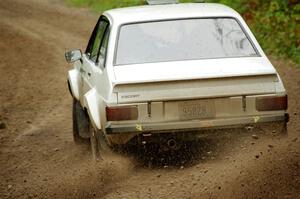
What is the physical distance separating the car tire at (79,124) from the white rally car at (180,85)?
4.71 ft

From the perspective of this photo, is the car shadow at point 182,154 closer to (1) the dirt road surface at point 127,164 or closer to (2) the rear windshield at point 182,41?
(1) the dirt road surface at point 127,164

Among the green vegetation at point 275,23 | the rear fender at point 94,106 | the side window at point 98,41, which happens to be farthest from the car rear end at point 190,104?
the green vegetation at point 275,23

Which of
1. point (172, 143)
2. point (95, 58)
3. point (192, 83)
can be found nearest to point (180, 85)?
point (192, 83)

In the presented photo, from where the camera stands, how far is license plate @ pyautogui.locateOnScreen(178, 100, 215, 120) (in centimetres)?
607

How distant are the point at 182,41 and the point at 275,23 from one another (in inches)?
375

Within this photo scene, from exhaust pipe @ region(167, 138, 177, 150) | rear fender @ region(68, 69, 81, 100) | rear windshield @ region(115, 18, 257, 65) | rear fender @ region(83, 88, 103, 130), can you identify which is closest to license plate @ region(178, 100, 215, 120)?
exhaust pipe @ region(167, 138, 177, 150)

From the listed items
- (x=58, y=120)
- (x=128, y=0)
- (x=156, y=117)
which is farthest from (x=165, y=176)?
(x=128, y=0)

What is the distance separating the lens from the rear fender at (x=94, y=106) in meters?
6.38

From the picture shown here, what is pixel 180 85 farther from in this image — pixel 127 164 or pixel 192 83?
pixel 127 164

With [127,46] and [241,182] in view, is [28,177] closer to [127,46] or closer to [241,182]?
[127,46]

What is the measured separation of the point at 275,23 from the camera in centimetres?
1578

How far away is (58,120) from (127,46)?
4.35m

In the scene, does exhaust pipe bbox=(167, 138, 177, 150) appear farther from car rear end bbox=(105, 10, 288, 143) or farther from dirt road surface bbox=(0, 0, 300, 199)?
dirt road surface bbox=(0, 0, 300, 199)

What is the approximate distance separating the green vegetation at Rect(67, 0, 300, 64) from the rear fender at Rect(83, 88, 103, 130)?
779 cm
